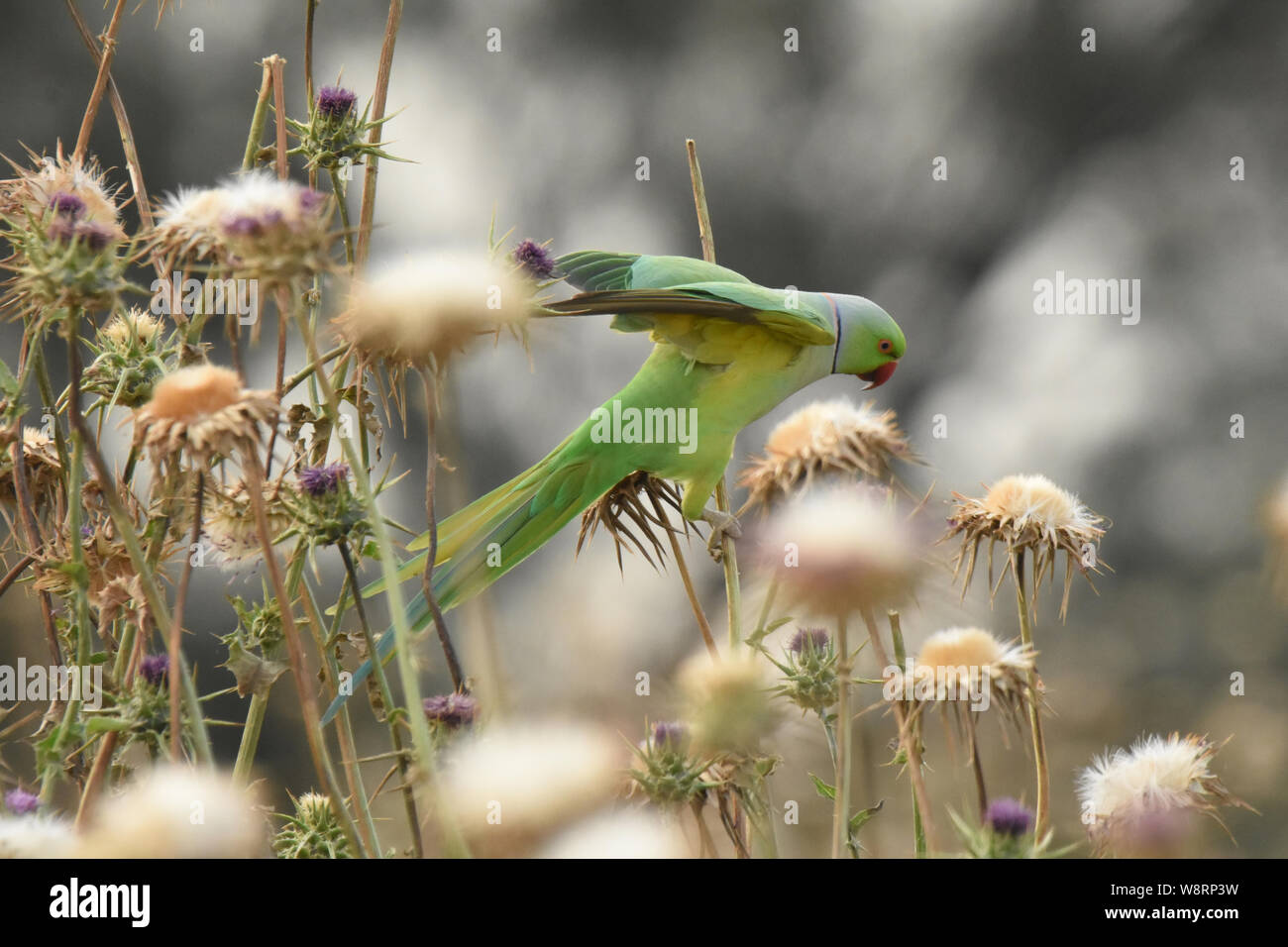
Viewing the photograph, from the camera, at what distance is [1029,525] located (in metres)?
0.91

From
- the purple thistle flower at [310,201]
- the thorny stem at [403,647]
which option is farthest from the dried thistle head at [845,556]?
the purple thistle flower at [310,201]

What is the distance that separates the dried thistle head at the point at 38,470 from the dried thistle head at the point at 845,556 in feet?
1.99

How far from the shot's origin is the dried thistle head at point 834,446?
799 millimetres

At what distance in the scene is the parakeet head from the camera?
1.32 metres

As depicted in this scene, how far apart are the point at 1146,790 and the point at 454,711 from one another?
439 millimetres

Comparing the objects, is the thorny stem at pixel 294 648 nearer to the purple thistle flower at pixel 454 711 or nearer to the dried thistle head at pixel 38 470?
the purple thistle flower at pixel 454 711

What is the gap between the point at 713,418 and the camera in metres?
1.29

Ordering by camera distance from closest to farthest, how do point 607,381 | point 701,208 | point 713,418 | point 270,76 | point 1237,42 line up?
point 270,76, point 701,208, point 713,418, point 607,381, point 1237,42

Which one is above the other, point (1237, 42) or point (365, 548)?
point (1237, 42)

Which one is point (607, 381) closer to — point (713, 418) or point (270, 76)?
point (713, 418)

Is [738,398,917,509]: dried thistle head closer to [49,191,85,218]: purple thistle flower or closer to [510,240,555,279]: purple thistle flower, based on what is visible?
[510,240,555,279]: purple thistle flower

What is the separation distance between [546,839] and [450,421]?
16.6 inches

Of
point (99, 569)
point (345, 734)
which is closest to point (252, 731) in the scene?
point (345, 734)
